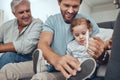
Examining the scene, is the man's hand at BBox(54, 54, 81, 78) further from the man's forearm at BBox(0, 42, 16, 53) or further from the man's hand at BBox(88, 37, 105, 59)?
the man's forearm at BBox(0, 42, 16, 53)

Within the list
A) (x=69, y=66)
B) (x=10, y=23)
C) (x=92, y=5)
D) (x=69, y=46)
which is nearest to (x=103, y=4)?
(x=92, y=5)

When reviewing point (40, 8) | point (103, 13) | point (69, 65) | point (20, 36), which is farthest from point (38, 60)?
point (103, 13)

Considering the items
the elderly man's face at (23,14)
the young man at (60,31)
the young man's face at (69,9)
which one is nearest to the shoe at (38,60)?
the young man at (60,31)

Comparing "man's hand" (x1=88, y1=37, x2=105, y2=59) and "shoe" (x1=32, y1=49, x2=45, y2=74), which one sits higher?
"man's hand" (x1=88, y1=37, x2=105, y2=59)

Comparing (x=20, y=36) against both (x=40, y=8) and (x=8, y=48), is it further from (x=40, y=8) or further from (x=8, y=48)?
(x=40, y=8)

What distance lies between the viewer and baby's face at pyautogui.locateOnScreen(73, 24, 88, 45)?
3.84ft

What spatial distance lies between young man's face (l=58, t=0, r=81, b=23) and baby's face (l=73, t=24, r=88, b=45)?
127 millimetres

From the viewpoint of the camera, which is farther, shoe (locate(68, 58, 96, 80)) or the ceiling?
the ceiling

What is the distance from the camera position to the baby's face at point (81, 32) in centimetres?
117

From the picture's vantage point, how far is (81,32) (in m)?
1.18

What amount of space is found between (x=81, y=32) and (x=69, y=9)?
188 mm

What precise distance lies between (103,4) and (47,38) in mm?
2769

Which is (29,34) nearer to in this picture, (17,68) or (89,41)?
(17,68)

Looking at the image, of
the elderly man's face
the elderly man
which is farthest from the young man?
the elderly man's face
